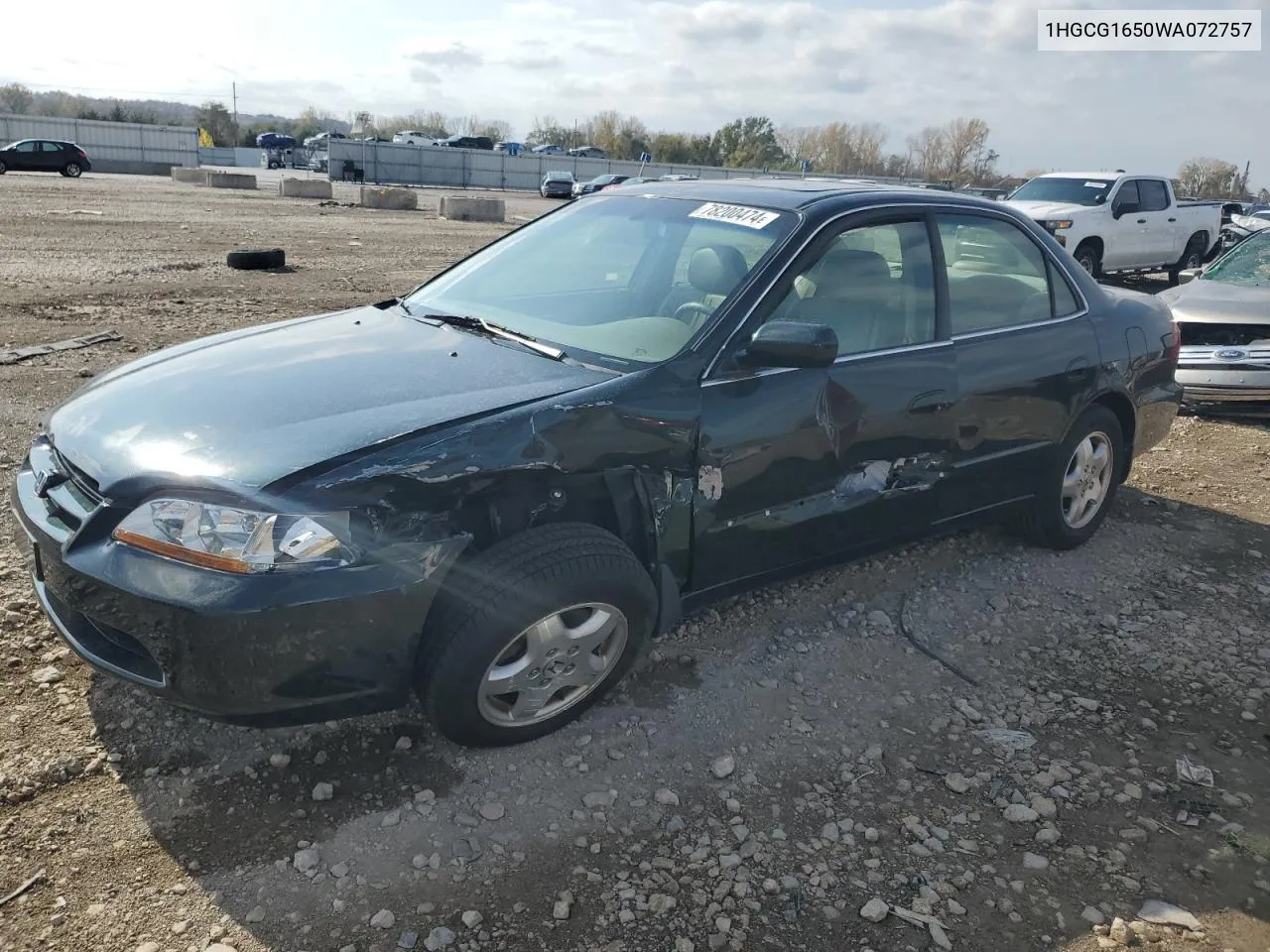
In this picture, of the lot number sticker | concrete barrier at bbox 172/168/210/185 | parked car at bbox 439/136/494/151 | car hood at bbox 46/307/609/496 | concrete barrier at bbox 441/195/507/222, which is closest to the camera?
car hood at bbox 46/307/609/496

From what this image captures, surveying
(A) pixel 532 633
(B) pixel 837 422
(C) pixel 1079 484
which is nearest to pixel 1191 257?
(C) pixel 1079 484

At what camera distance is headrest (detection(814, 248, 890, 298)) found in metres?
3.47

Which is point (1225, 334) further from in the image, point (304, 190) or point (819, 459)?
point (304, 190)

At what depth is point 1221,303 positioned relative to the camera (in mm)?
7898

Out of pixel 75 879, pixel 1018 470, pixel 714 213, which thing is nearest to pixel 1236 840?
pixel 1018 470

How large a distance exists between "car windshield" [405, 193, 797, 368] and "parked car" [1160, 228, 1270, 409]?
5.46 m

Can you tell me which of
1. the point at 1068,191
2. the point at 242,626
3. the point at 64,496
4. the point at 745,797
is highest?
the point at 1068,191

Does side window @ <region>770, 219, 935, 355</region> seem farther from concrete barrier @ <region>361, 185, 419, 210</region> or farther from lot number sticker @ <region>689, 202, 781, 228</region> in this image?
concrete barrier @ <region>361, 185, 419, 210</region>

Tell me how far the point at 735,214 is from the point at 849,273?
49 centimetres

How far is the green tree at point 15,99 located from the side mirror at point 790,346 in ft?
391

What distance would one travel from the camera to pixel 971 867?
2.63 meters

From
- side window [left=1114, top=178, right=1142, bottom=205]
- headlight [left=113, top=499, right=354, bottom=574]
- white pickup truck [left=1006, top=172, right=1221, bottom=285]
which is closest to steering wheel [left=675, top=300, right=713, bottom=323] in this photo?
headlight [left=113, top=499, right=354, bottom=574]

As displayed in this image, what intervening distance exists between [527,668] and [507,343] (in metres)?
1.15

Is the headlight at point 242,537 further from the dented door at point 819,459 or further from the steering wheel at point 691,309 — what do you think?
the steering wheel at point 691,309
